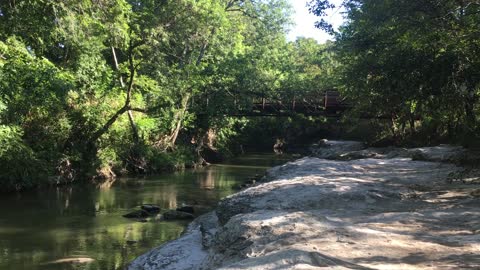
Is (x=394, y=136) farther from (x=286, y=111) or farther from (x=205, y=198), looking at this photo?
(x=205, y=198)

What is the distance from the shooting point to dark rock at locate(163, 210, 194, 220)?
12.8m

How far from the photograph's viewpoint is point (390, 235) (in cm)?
520

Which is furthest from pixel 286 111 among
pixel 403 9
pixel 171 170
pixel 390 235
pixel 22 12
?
pixel 390 235

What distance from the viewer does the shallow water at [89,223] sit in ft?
29.7

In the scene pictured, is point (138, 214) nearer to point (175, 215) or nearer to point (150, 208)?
point (150, 208)

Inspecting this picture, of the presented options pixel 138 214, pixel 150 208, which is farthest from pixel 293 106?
pixel 138 214

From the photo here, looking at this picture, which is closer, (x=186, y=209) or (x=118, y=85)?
(x=186, y=209)

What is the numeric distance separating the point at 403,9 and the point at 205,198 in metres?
9.34

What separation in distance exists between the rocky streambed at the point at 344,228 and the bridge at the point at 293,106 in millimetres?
19870

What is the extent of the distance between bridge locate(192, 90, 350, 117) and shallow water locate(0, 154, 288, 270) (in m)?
10.8

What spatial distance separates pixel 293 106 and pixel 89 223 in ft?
72.4

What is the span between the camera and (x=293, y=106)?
32.2 meters

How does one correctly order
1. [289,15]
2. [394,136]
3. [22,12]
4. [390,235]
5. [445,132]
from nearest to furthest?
[390,235]
[22,12]
[445,132]
[394,136]
[289,15]

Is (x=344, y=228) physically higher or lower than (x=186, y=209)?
higher
